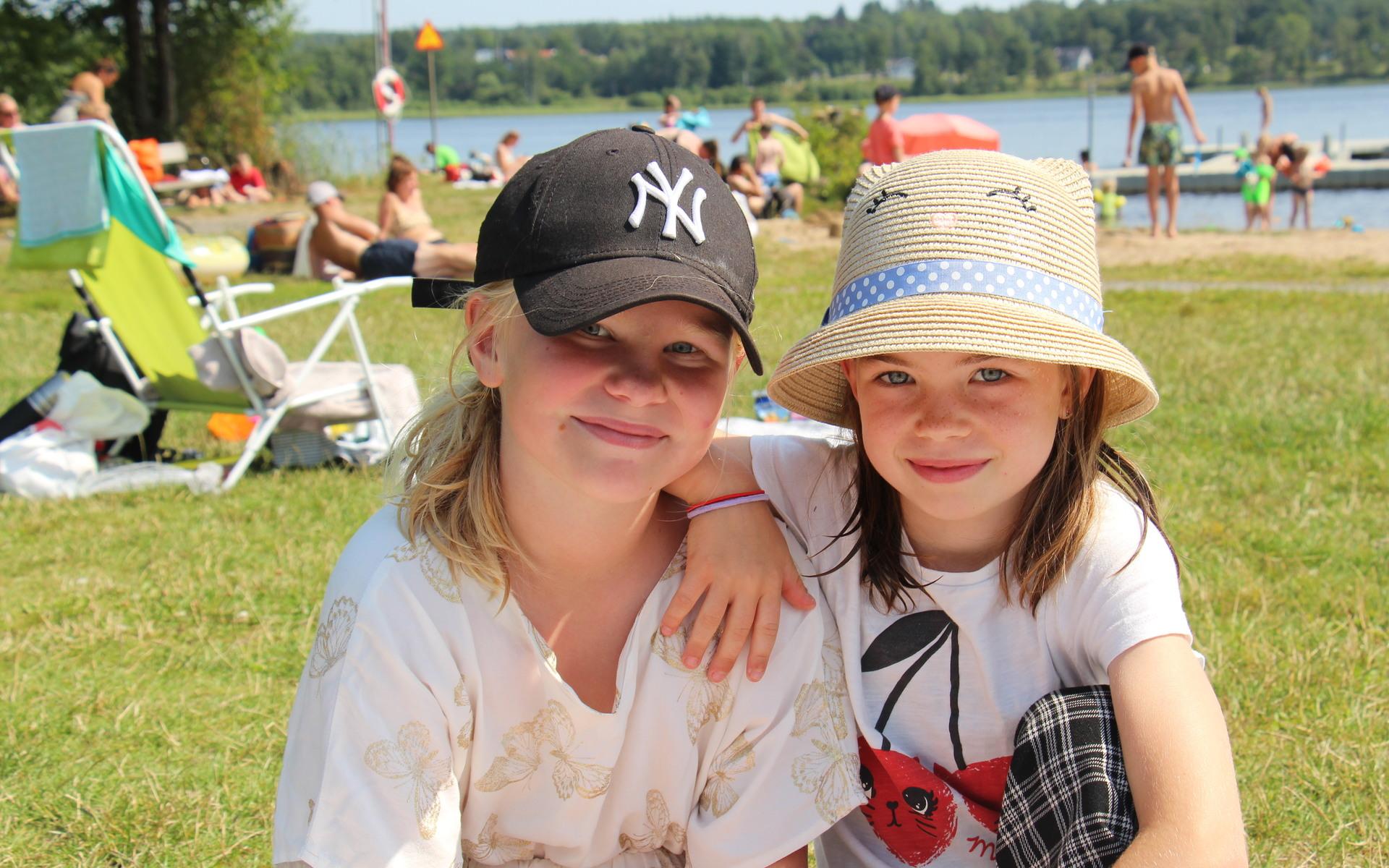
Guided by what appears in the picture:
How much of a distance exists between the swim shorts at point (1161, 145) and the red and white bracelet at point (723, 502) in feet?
39.4

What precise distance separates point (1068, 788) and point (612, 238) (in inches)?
40.6

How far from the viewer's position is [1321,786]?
2.50 m

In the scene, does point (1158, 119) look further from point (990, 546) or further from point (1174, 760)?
point (1174, 760)

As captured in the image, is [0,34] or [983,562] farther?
[0,34]

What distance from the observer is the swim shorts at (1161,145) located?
12.6 m

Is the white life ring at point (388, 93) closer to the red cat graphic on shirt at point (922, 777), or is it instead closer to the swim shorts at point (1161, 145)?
the swim shorts at point (1161, 145)

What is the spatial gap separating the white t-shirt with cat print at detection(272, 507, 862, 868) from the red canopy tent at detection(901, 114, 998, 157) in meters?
12.7

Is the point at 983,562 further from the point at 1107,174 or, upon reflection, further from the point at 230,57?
the point at 1107,174

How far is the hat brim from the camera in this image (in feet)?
5.83

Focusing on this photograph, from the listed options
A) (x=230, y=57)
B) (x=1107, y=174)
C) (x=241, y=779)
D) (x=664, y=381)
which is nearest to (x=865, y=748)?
(x=664, y=381)

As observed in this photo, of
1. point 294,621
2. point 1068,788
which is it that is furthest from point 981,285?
point 294,621

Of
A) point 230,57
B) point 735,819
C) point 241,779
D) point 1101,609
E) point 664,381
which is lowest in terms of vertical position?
point 241,779

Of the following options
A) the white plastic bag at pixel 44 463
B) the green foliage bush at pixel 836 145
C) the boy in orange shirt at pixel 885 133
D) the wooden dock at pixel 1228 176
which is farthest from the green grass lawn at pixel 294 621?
the wooden dock at pixel 1228 176

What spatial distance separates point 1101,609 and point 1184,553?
2138 millimetres
